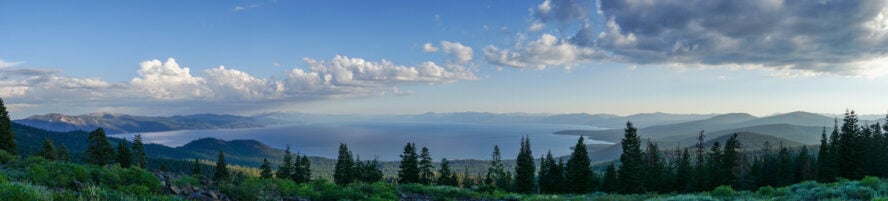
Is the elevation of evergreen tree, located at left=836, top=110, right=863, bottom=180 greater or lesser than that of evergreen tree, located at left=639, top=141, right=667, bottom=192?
greater

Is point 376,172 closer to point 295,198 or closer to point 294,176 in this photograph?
point 294,176

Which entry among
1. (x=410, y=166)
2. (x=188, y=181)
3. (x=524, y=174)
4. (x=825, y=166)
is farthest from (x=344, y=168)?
(x=825, y=166)

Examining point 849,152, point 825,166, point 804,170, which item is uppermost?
point 849,152

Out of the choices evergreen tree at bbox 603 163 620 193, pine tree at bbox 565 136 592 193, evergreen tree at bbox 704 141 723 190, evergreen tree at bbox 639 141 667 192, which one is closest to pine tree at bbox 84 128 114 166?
pine tree at bbox 565 136 592 193

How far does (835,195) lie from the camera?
43.9ft

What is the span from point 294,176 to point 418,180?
17936mm

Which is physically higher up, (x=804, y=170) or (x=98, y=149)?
(x=98, y=149)

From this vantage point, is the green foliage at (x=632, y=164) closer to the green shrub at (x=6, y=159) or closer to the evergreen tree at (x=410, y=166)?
the evergreen tree at (x=410, y=166)

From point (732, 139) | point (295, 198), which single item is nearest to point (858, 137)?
point (732, 139)

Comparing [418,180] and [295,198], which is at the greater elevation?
[295,198]

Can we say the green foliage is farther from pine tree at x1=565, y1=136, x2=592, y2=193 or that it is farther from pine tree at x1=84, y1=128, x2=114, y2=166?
pine tree at x1=84, y1=128, x2=114, y2=166

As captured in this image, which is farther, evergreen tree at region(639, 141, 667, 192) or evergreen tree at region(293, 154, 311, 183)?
evergreen tree at region(293, 154, 311, 183)

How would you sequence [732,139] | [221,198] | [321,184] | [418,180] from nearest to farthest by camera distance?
[221,198] → [321,184] → [732,139] → [418,180]

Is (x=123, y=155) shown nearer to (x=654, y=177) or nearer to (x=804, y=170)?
(x=654, y=177)
